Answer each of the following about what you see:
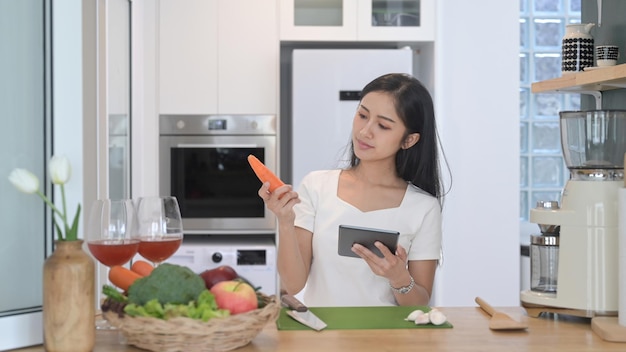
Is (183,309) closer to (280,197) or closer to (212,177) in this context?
(280,197)

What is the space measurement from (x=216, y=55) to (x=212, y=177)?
2.00 ft

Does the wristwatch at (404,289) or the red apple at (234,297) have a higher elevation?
the red apple at (234,297)

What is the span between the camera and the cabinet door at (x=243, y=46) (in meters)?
4.23

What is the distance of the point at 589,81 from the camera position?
2115mm

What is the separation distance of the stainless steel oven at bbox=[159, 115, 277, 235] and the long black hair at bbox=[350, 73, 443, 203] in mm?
1673

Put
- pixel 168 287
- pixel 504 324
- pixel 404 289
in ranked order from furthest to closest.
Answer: pixel 404 289 < pixel 504 324 < pixel 168 287

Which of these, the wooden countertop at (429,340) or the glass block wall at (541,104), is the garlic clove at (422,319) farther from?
the glass block wall at (541,104)

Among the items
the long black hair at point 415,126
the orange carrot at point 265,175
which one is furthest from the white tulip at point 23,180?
the long black hair at point 415,126

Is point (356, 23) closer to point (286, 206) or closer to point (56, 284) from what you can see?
point (286, 206)

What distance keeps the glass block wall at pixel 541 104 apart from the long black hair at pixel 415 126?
238 cm

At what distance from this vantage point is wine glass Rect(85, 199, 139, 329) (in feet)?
5.58

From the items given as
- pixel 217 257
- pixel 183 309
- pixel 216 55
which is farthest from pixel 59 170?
pixel 216 55

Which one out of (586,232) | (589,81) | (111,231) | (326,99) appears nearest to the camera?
(111,231)

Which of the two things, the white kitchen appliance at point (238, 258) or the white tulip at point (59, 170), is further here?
the white kitchen appliance at point (238, 258)
